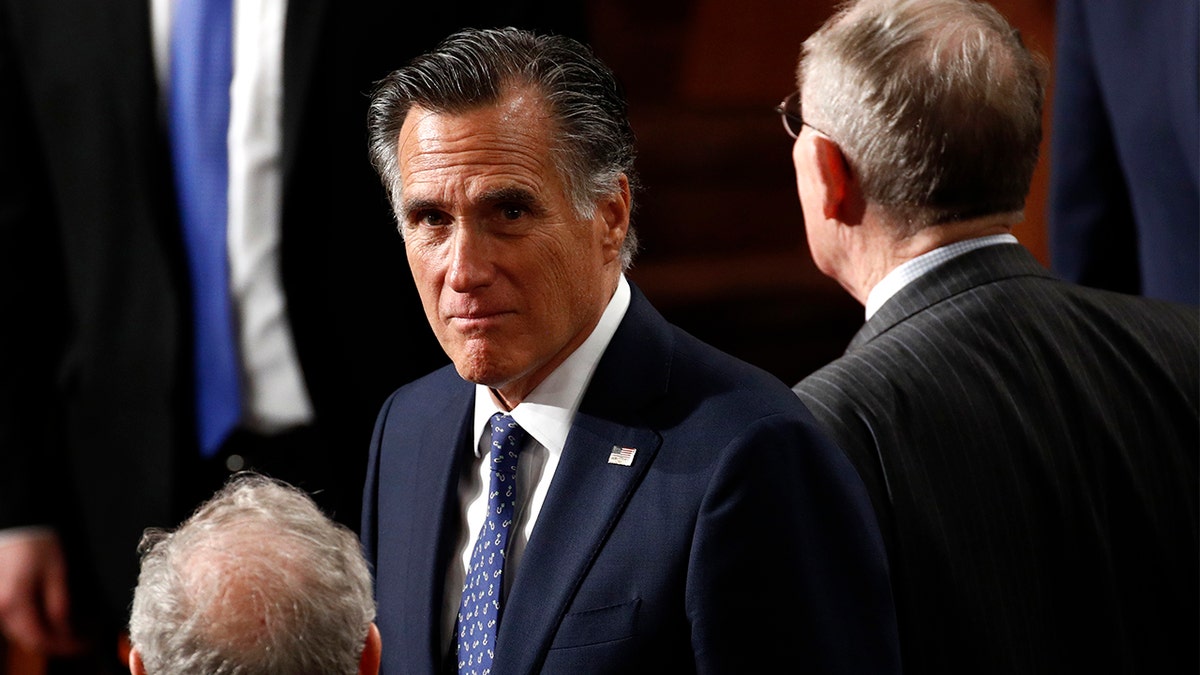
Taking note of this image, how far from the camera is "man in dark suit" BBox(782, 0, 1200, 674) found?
184cm

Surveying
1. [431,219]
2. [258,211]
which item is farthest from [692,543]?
[258,211]

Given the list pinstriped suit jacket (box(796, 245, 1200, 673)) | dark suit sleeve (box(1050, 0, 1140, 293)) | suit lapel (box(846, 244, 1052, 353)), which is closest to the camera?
pinstriped suit jacket (box(796, 245, 1200, 673))

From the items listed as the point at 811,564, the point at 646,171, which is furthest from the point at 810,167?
the point at 646,171

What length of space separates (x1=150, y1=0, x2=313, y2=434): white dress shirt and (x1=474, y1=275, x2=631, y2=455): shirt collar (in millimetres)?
1117

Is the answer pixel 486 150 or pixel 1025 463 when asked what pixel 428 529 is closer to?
pixel 486 150

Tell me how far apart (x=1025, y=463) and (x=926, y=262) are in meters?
0.30

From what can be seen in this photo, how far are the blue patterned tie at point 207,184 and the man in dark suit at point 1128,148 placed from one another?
68.7 inches

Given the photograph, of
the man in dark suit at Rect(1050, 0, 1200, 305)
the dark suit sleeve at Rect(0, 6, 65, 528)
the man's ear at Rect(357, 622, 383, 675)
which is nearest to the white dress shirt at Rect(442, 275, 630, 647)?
the man's ear at Rect(357, 622, 383, 675)

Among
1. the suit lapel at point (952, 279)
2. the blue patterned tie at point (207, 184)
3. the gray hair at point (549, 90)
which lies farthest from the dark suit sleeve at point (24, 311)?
the suit lapel at point (952, 279)

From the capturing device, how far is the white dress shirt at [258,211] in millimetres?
2697

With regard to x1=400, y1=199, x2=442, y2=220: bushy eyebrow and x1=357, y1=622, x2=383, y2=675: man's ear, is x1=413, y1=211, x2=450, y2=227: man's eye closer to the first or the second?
x1=400, y1=199, x2=442, y2=220: bushy eyebrow

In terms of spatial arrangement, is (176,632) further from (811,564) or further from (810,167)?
(810,167)

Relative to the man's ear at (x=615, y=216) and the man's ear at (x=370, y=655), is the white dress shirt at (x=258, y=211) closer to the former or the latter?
the man's ear at (x=615, y=216)

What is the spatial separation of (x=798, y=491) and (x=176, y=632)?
2.10 feet
